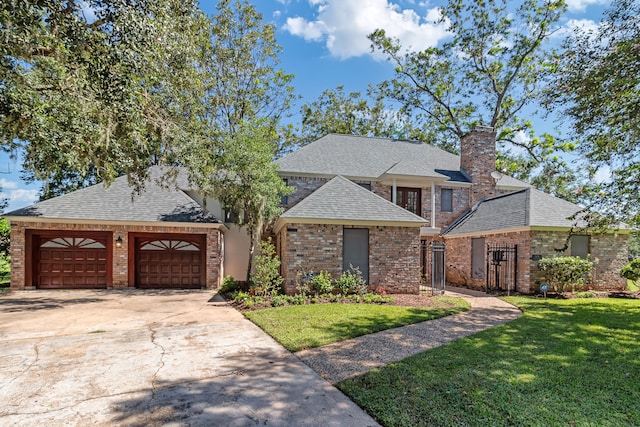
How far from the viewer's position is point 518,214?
13055 millimetres

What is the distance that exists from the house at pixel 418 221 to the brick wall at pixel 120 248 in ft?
9.07

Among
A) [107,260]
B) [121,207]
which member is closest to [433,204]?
[121,207]

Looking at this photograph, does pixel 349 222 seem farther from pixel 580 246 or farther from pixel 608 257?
pixel 608 257

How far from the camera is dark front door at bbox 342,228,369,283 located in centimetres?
1119

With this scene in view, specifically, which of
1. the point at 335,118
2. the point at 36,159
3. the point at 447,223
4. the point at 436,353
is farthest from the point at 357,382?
the point at 335,118

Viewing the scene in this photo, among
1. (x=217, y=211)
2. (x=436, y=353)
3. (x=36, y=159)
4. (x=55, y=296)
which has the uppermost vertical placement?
(x=36, y=159)

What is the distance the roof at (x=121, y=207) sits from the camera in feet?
42.3

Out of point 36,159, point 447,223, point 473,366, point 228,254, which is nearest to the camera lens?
point 473,366

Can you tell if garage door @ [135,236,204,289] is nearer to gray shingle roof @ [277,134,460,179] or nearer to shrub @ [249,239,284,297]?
shrub @ [249,239,284,297]

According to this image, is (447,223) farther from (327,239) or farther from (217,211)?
(217,211)

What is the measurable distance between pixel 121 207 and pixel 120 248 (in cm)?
168

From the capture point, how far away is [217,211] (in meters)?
16.4

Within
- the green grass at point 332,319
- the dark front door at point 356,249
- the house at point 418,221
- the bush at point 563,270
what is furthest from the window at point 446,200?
the green grass at point 332,319

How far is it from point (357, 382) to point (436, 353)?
178cm
